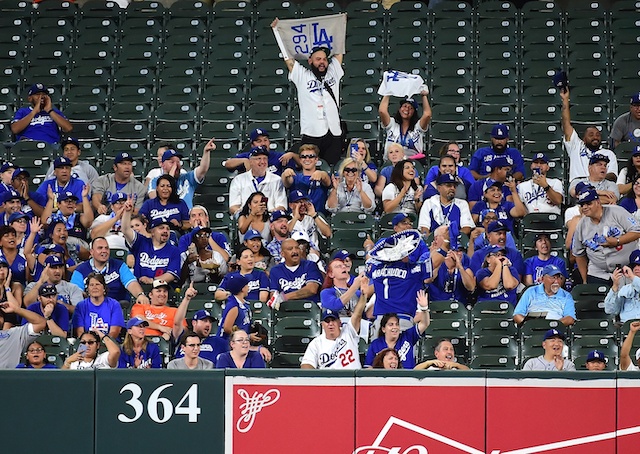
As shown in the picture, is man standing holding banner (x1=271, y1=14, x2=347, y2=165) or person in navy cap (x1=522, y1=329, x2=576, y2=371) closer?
person in navy cap (x1=522, y1=329, x2=576, y2=371)

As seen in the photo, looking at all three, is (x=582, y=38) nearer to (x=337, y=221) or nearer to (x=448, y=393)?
(x=337, y=221)

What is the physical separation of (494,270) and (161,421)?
4.69m

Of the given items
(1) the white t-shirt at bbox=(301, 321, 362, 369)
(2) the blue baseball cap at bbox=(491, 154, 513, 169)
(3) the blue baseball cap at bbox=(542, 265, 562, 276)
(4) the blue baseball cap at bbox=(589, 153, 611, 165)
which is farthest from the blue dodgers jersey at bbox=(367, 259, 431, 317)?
(4) the blue baseball cap at bbox=(589, 153, 611, 165)

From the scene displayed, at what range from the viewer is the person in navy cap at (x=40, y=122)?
17.4 meters

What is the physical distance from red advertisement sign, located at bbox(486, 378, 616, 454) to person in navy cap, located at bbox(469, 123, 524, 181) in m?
5.92

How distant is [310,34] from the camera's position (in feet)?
56.7

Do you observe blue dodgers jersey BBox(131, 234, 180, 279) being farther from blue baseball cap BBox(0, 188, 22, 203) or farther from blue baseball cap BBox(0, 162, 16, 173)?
blue baseball cap BBox(0, 162, 16, 173)

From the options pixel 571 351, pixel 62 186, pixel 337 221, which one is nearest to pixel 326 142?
pixel 337 221

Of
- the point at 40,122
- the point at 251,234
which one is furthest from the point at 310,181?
the point at 40,122

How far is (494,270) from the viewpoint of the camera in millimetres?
13906

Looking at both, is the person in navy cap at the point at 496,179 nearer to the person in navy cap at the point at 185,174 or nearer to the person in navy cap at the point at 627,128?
the person in navy cap at the point at 627,128

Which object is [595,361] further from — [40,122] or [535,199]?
[40,122]

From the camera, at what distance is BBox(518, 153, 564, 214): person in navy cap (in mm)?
15508

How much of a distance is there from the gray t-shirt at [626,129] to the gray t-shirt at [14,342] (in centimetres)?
786
